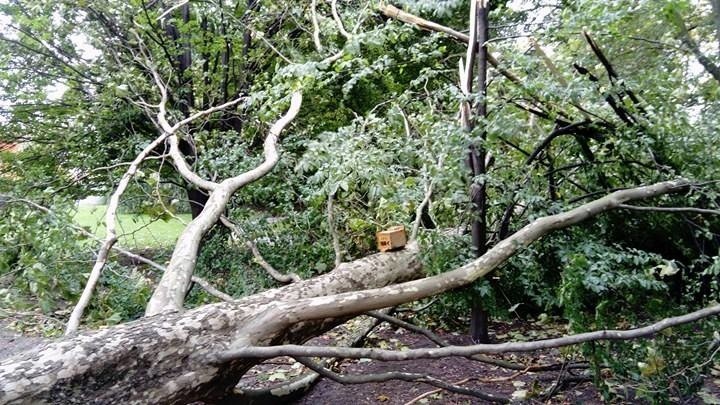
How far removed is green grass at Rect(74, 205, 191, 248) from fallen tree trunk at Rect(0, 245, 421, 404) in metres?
2.81

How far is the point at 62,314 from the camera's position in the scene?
5.04 metres

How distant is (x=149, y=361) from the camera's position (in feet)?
6.12

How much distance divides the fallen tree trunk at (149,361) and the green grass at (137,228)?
2.81 m

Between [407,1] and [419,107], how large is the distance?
2.02 meters

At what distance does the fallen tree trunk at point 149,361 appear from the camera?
1641 millimetres

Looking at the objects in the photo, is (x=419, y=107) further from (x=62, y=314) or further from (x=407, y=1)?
(x=62, y=314)

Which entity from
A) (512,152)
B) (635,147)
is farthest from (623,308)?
(512,152)

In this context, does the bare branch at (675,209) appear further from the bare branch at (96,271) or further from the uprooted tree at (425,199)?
the bare branch at (96,271)

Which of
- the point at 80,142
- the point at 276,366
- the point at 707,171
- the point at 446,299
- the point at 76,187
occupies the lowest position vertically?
the point at 276,366

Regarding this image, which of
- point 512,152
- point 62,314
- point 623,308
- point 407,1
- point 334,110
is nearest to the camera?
point 623,308

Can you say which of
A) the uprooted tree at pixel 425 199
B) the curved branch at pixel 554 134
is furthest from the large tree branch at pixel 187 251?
the curved branch at pixel 554 134

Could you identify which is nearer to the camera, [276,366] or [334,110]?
[276,366]

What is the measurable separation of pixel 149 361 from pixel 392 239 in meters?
2.20

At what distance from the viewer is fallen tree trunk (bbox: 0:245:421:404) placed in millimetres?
1641
